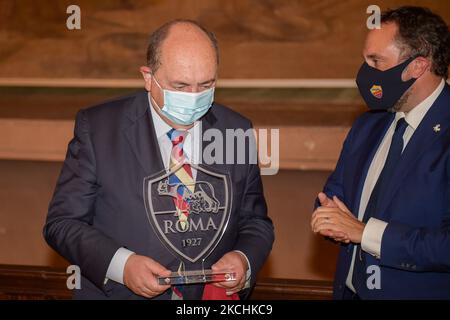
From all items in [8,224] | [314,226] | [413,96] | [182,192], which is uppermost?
[413,96]

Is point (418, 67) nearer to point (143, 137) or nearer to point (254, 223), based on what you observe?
point (254, 223)

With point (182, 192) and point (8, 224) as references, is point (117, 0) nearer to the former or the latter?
point (8, 224)

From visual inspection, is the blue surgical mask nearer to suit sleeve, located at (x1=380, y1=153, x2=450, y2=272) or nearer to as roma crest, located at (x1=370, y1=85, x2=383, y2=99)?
as roma crest, located at (x1=370, y1=85, x2=383, y2=99)

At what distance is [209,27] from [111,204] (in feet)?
10.2

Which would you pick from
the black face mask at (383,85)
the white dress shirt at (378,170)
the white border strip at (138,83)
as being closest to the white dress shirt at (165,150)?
the white dress shirt at (378,170)

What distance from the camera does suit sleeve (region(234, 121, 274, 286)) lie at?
3023 millimetres

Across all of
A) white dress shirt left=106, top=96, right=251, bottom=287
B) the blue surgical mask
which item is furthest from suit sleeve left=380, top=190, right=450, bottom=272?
the blue surgical mask

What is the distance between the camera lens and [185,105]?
2.95 m

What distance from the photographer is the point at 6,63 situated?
20.2 feet

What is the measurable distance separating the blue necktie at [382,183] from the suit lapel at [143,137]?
945mm

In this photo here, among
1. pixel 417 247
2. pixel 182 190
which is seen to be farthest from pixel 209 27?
pixel 417 247

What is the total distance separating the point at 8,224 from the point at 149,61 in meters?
3.80

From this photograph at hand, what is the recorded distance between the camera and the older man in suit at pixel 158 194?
286 centimetres

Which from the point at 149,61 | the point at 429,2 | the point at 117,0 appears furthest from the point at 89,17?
the point at 149,61
